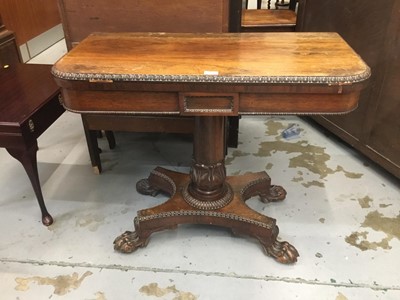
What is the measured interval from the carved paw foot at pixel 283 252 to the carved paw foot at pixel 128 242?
1.71 ft

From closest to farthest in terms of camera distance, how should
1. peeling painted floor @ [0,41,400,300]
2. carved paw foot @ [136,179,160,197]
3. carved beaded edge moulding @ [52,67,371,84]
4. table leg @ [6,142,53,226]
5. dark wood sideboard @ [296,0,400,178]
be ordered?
carved beaded edge moulding @ [52,67,371,84], peeling painted floor @ [0,41,400,300], table leg @ [6,142,53,226], dark wood sideboard @ [296,0,400,178], carved paw foot @ [136,179,160,197]

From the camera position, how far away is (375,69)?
5.86ft

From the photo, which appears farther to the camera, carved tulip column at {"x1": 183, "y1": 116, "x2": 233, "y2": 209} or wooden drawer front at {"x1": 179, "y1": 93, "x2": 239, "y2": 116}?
carved tulip column at {"x1": 183, "y1": 116, "x2": 233, "y2": 209}

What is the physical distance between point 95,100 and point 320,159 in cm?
142

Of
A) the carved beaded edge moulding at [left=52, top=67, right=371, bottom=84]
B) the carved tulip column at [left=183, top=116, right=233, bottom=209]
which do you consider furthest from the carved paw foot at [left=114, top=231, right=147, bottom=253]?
the carved beaded edge moulding at [left=52, top=67, right=371, bottom=84]

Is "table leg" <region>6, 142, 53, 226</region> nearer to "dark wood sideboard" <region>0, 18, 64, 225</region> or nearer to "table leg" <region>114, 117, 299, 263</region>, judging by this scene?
"dark wood sideboard" <region>0, 18, 64, 225</region>

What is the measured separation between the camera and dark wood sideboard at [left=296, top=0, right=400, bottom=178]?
5.55 ft

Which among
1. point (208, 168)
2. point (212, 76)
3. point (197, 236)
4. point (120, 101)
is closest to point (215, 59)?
point (212, 76)

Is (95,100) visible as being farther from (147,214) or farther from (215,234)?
(215,234)

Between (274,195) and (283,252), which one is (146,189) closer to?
(274,195)

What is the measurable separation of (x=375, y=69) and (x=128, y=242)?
1422mm

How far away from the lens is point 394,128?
1.76m

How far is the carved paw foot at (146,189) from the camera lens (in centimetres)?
181

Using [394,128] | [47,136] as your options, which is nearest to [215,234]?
[394,128]
